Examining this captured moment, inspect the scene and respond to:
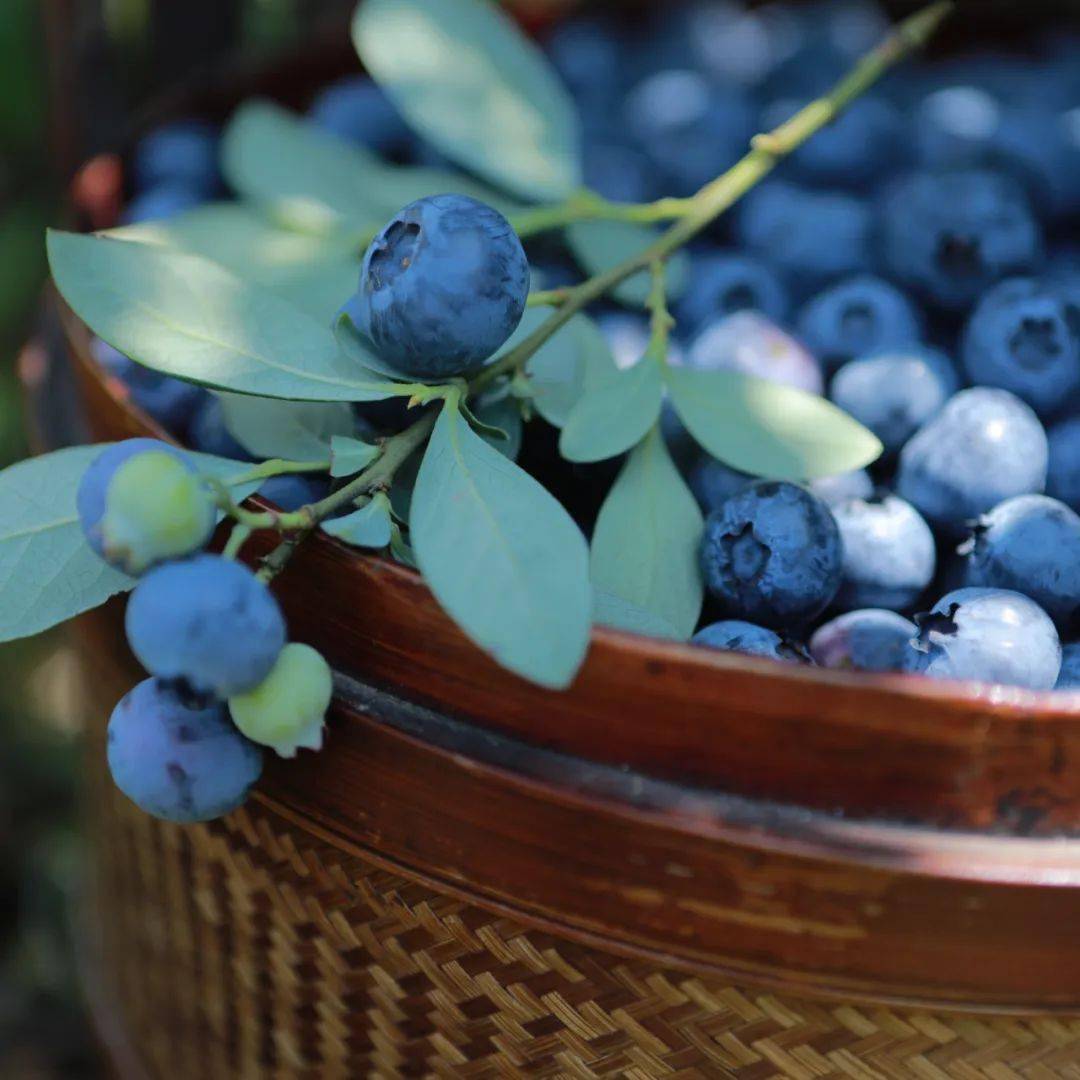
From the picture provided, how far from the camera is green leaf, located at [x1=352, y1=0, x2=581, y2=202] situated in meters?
1.07

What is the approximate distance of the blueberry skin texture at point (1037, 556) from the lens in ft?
2.65

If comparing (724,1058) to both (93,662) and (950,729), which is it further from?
(93,662)

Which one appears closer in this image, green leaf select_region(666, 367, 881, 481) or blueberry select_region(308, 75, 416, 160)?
green leaf select_region(666, 367, 881, 481)

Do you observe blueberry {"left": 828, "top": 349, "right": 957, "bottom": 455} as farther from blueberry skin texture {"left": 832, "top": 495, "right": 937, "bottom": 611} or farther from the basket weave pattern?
the basket weave pattern

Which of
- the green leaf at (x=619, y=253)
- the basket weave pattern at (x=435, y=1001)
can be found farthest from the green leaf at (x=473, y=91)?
the basket weave pattern at (x=435, y=1001)

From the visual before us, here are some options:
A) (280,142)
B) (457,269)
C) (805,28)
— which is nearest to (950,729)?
(457,269)

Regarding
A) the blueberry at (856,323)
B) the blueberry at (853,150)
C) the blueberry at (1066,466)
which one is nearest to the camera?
the blueberry at (1066,466)

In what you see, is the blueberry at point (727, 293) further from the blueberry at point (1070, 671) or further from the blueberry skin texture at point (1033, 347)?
the blueberry at point (1070, 671)

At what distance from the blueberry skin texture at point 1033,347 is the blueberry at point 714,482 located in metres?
0.22

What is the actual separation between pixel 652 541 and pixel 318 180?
51 centimetres

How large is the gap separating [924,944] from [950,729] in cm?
12

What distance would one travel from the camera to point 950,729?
0.62 m

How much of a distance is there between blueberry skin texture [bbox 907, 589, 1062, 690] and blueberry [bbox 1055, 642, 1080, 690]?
0.07 ft

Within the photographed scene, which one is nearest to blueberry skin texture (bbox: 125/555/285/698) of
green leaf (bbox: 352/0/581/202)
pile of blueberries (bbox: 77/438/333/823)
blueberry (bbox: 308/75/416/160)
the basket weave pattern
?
pile of blueberries (bbox: 77/438/333/823)
